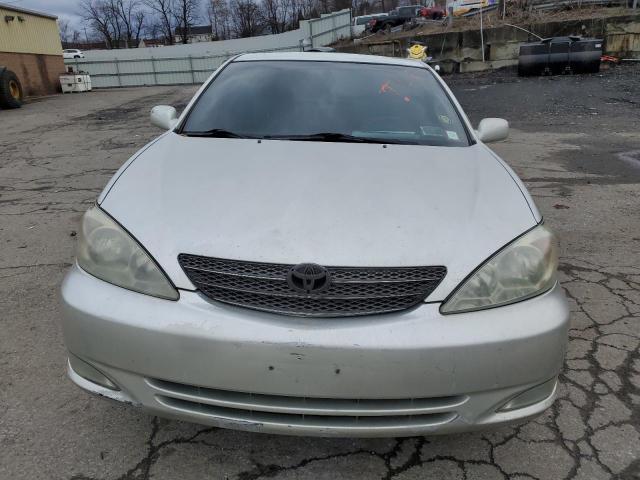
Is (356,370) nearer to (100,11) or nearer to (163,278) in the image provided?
(163,278)

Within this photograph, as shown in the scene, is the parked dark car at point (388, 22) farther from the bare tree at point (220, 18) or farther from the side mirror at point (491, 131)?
the bare tree at point (220, 18)

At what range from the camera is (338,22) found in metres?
31.9

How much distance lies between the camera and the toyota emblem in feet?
5.33

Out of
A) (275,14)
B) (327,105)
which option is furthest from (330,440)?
(275,14)

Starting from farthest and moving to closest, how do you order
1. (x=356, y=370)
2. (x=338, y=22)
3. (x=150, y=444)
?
(x=338, y=22)
(x=150, y=444)
(x=356, y=370)

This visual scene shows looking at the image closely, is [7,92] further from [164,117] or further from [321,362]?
[321,362]

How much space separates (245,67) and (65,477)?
8.57 ft

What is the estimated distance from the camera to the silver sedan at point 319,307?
158 cm

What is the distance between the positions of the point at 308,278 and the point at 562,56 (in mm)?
17041

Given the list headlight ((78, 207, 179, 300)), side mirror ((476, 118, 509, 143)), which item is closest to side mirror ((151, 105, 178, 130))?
headlight ((78, 207, 179, 300))

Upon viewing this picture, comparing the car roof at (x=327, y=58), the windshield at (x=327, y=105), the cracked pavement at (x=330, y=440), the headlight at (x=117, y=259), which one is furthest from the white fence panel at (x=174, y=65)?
the headlight at (x=117, y=259)

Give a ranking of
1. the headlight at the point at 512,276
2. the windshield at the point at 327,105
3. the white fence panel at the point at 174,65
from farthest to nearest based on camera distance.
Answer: the white fence panel at the point at 174,65
the windshield at the point at 327,105
the headlight at the point at 512,276

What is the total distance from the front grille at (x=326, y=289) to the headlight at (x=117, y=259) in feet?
0.45

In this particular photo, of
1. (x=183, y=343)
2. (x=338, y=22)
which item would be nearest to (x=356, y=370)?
(x=183, y=343)
